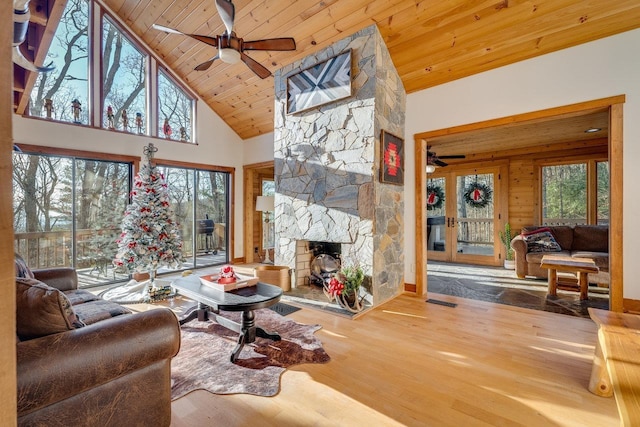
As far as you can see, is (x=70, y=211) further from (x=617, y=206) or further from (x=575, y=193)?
(x=575, y=193)

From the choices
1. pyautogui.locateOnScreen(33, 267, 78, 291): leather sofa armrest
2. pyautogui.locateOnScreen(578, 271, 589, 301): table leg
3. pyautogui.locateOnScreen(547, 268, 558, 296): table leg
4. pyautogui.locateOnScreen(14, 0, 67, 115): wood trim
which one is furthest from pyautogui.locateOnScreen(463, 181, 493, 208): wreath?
pyautogui.locateOnScreen(14, 0, 67, 115): wood trim

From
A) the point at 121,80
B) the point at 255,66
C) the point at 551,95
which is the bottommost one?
the point at 551,95

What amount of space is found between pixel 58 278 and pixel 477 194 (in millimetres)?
7268

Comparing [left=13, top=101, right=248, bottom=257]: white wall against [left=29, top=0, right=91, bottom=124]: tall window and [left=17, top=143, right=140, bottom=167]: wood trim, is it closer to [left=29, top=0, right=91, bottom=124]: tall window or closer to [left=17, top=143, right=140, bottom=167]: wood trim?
[left=17, top=143, right=140, bottom=167]: wood trim

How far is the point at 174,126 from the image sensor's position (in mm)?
5719

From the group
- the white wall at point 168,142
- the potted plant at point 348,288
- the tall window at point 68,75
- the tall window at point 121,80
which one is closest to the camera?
the potted plant at point 348,288

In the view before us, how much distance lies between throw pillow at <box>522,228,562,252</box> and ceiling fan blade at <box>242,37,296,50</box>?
5.00 m

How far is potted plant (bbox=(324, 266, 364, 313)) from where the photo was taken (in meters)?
3.50

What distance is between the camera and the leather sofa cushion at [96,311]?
213 centimetres

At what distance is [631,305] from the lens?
3.00 meters

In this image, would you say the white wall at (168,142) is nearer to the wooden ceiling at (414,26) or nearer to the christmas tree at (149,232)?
the christmas tree at (149,232)

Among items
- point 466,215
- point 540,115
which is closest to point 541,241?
point 466,215

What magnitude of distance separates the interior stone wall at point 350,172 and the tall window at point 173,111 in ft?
7.75

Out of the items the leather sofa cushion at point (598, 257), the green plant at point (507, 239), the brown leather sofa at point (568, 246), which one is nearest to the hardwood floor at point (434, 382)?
the leather sofa cushion at point (598, 257)
